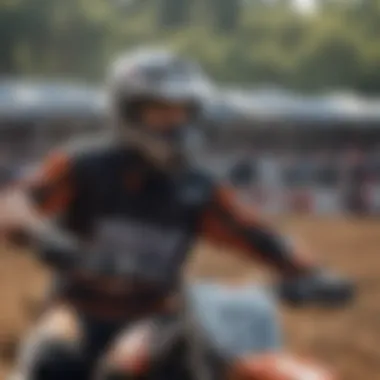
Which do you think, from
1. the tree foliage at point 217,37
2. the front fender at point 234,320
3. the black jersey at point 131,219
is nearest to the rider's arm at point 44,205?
the black jersey at point 131,219

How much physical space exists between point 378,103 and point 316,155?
14 centimetres

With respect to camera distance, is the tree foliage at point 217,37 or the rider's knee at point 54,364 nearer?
the rider's knee at point 54,364

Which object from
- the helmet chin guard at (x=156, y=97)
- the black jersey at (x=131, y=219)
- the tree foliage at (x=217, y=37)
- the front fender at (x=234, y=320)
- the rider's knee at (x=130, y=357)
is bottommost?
the rider's knee at (x=130, y=357)

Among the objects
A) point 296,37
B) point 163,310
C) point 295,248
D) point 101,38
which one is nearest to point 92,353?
point 163,310

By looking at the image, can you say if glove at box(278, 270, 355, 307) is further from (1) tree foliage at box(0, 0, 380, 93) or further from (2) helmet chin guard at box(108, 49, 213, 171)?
(1) tree foliage at box(0, 0, 380, 93)

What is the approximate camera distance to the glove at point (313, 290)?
2.80ft

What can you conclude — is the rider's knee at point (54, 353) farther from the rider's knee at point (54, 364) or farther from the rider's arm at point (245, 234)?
the rider's arm at point (245, 234)

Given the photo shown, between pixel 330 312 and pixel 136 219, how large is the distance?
298mm

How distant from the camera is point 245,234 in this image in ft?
3.02

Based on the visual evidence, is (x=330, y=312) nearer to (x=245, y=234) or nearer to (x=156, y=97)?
(x=245, y=234)

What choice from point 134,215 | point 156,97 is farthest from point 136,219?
point 156,97

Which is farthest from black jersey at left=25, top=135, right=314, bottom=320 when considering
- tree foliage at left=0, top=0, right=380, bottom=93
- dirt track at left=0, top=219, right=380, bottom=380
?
tree foliage at left=0, top=0, right=380, bottom=93

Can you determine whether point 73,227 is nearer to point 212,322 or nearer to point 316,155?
point 212,322

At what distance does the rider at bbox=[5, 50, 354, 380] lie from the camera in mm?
854
